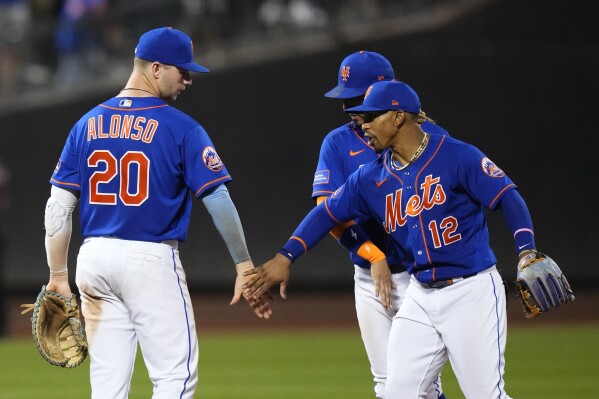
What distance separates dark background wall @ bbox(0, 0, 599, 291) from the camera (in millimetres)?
16625

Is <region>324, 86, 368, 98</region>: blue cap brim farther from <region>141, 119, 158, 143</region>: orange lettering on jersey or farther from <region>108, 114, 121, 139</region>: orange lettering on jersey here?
<region>108, 114, 121, 139</region>: orange lettering on jersey

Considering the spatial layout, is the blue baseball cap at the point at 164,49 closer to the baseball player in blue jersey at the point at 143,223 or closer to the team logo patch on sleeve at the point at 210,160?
the baseball player in blue jersey at the point at 143,223

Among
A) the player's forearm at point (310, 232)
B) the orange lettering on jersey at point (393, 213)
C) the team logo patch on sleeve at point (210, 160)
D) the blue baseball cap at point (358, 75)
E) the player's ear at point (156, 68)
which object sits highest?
the player's ear at point (156, 68)

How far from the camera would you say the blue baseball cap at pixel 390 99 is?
5223 mm

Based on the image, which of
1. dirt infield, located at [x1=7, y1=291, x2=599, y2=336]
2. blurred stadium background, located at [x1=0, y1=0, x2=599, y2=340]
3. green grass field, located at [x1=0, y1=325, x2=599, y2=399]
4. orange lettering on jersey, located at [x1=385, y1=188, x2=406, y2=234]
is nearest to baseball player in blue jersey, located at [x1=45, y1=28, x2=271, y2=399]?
orange lettering on jersey, located at [x1=385, y1=188, x2=406, y2=234]

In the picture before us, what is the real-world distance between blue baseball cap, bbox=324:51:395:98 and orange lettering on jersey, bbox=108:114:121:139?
3.93 feet

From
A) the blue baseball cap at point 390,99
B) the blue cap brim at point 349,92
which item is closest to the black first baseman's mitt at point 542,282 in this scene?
the blue baseball cap at point 390,99

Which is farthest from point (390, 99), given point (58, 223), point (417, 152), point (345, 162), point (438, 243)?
point (58, 223)

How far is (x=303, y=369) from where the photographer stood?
35.3 feet

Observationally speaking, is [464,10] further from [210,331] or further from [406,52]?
[210,331]

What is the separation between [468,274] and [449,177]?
1.47ft

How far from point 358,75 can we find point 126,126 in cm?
135

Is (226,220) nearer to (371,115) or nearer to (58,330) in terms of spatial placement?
(371,115)

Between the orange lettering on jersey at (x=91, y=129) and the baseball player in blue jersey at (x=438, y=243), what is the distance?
965 mm
